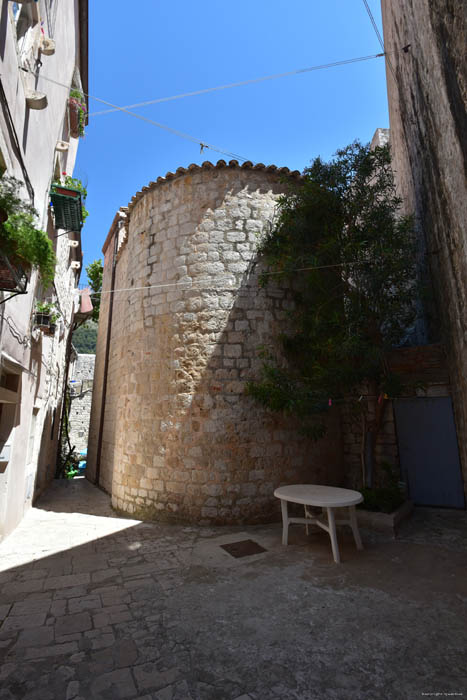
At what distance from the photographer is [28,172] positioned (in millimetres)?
4531

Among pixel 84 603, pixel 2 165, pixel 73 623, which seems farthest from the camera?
pixel 2 165

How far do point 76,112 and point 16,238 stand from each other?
7.10m

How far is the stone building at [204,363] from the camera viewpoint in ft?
18.1

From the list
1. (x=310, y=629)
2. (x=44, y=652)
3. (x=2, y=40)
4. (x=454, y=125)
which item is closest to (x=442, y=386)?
(x=454, y=125)

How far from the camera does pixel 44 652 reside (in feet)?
8.00

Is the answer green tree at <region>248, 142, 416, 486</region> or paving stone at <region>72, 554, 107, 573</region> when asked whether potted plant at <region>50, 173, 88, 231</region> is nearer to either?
green tree at <region>248, 142, 416, 486</region>

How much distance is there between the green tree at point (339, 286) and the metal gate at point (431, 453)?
1.27m

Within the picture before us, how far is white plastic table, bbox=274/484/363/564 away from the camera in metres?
3.98

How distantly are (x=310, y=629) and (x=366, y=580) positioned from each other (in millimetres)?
1095

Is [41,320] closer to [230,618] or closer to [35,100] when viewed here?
[35,100]

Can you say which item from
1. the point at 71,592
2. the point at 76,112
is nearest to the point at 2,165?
the point at 71,592

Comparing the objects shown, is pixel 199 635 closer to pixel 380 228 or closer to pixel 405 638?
pixel 405 638

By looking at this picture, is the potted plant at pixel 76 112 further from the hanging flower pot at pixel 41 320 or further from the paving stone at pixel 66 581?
the paving stone at pixel 66 581

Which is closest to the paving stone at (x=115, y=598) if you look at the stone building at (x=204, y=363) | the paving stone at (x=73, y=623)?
the paving stone at (x=73, y=623)
